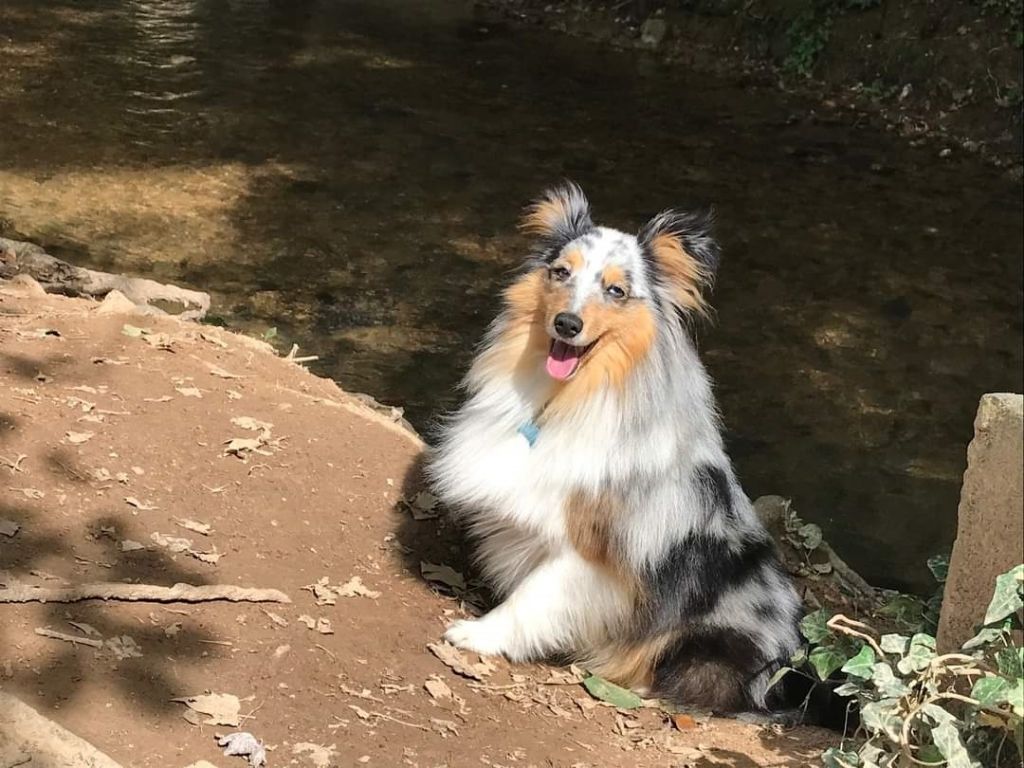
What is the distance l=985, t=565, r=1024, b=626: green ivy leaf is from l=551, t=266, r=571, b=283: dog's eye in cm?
162

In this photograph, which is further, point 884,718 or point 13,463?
point 13,463

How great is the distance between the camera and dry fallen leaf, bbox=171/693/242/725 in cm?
291

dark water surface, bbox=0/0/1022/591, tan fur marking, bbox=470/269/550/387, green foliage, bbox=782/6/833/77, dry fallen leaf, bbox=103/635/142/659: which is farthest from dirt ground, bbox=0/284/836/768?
green foliage, bbox=782/6/833/77

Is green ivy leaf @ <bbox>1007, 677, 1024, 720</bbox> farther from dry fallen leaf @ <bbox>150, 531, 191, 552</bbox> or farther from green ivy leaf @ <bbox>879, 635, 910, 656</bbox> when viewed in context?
dry fallen leaf @ <bbox>150, 531, 191, 552</bbox>

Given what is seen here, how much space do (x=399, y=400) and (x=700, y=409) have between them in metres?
3.05

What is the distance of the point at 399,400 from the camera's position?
254 inches

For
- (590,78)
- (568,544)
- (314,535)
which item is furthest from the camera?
(590,78)

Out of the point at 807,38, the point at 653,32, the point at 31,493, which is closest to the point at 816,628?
the point at 31,493

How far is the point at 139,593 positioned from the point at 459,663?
3.31 ft

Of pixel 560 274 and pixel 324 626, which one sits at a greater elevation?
pixel 560 274

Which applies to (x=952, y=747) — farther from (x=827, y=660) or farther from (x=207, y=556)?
(x=207, y=556)

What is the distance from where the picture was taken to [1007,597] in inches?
91.2

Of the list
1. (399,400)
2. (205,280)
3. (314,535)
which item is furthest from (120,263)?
(314,535)

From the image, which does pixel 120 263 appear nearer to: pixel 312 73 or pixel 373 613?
pixel 373 613
